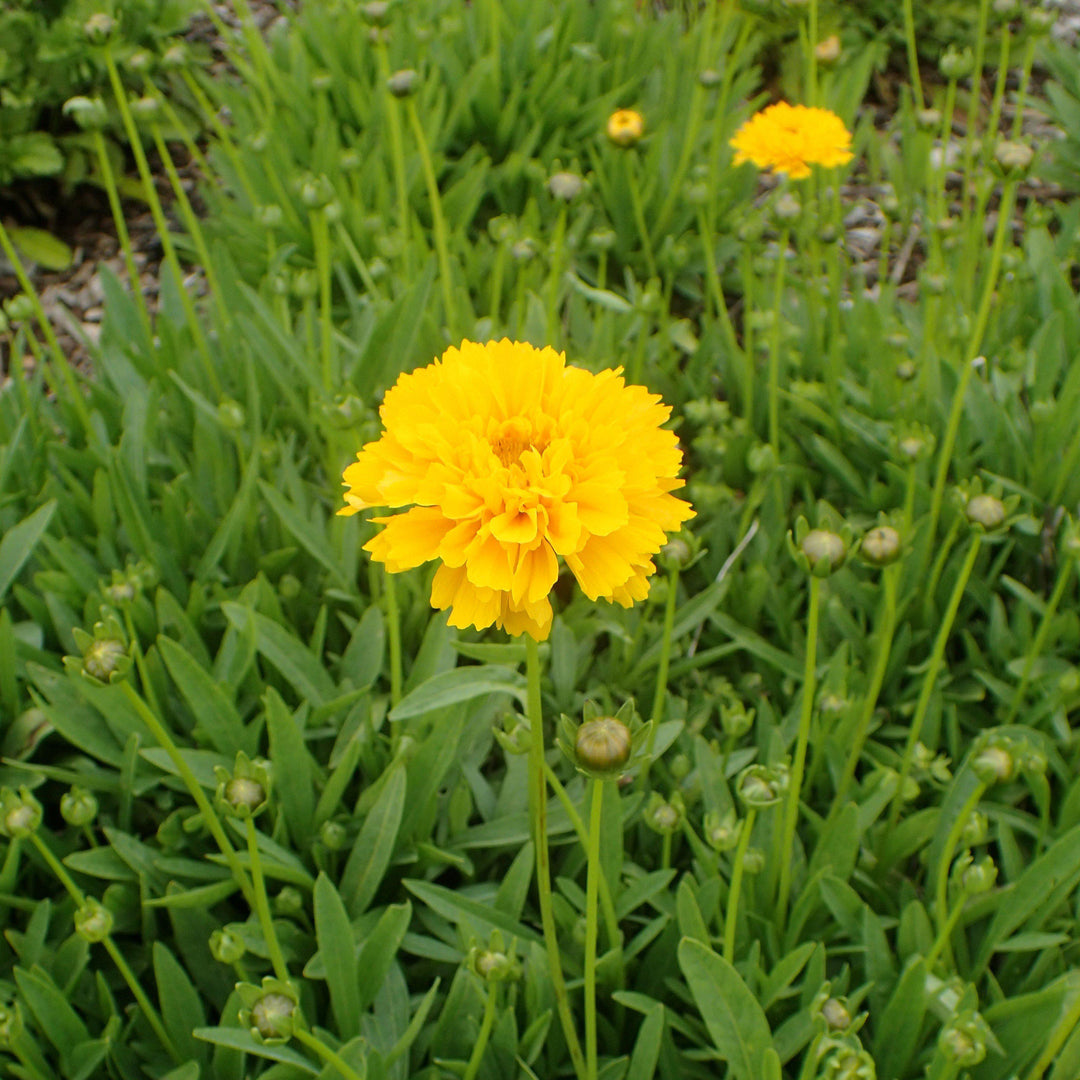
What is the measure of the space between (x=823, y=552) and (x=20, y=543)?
54.9 inches

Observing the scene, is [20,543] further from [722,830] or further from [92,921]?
[722,830]

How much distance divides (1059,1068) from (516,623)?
84 cm

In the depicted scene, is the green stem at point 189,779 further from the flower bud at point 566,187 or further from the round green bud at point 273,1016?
the flower bud at point 566,187

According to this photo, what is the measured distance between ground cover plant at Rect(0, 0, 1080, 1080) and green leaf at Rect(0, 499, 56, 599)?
11mm

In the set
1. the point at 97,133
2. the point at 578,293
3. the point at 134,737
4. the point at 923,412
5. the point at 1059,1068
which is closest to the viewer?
the point at 1059,1068

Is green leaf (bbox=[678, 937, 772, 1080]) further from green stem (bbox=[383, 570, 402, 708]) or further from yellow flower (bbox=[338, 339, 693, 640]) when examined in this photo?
green stem (bbox=[383, 570, 402, 708])

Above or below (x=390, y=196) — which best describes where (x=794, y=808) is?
below

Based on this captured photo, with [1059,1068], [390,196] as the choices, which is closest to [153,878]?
[1059,1068]

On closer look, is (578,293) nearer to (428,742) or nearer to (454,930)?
(428,742)

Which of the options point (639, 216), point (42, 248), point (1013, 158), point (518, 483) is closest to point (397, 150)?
point (639, 216)

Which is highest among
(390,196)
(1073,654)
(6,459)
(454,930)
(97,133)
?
(97,133)

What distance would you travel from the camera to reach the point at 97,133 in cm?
188

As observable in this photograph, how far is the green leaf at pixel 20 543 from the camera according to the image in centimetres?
180

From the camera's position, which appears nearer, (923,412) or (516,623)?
(516,623)
